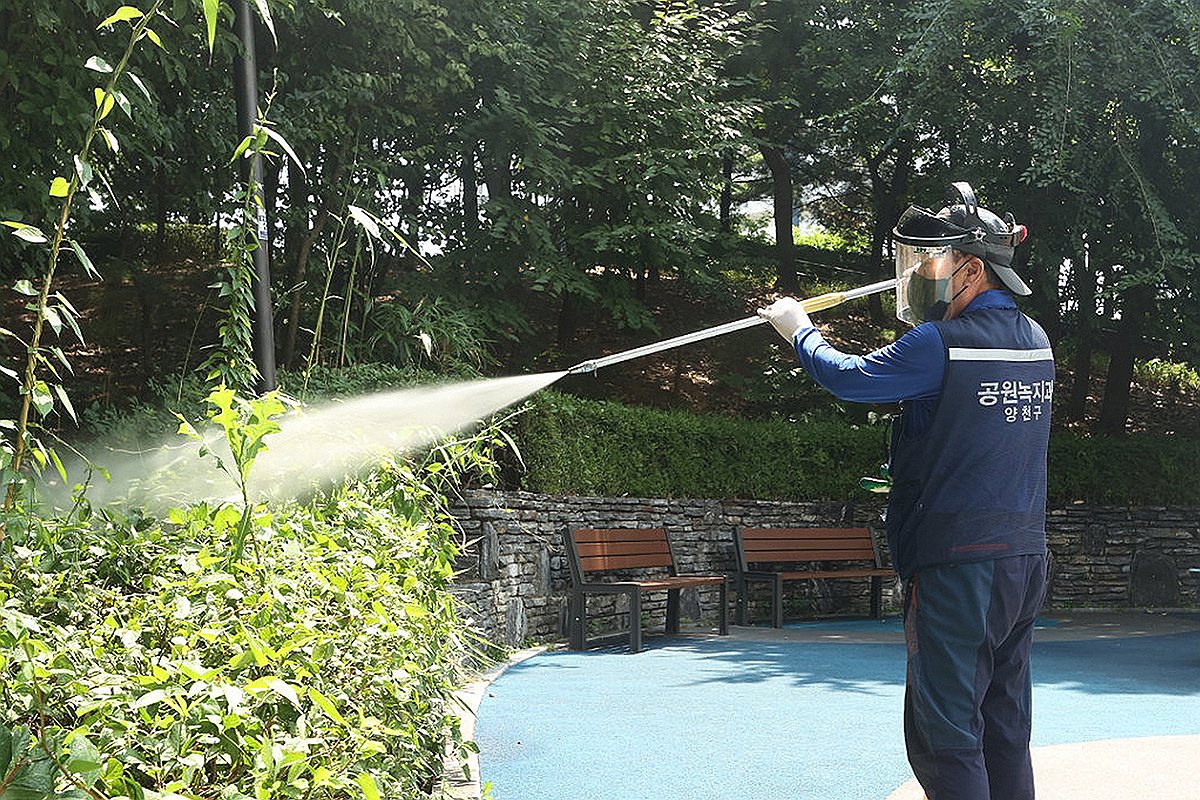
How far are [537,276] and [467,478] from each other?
3658 mm

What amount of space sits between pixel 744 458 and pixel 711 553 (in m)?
1.03

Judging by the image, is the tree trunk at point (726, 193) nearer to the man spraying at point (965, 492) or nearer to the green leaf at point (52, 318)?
the man spraying at point (965, 492)

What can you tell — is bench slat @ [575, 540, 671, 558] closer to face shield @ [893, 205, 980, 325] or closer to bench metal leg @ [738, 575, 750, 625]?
bench metal leg @ [738, 575, 750, 625]

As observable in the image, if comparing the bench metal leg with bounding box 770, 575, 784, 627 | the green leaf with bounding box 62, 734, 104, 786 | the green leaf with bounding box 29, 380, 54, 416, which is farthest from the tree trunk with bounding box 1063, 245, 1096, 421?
the green leaf with bounding box 62, 734, 104, 786

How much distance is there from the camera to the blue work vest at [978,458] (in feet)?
11.7

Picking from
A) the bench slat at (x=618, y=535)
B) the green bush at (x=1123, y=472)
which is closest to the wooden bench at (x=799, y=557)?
the bench slat at (x=618, y=535)

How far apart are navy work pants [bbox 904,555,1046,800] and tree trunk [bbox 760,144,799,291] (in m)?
14.5

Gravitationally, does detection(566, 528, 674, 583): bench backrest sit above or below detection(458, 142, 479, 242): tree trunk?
below

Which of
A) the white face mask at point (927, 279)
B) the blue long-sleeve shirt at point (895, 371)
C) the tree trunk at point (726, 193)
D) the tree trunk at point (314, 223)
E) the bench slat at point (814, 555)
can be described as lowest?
the bench slat at point (814, 555)

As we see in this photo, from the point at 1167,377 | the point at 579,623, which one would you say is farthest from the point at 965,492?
the point at 1167,377

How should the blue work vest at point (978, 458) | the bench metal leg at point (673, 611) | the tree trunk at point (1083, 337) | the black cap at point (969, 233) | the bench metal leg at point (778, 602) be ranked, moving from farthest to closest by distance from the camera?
the tree trunk at point (1083, 337)
the bench metal leg at point (778, 602)
the bench metal leg at point (673, 611)
the black cap at point (969, 233)
the blue work vest at point (978, 458)

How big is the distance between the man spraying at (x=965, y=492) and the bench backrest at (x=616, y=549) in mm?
6117

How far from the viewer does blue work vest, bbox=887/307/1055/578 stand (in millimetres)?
3555

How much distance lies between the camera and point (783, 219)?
18.8 m
